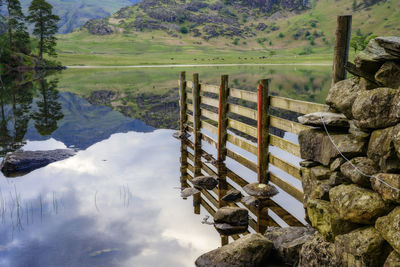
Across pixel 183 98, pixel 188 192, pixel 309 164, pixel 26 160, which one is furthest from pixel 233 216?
pixel 183 98

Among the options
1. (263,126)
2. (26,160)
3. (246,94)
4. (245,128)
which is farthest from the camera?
(26,160)

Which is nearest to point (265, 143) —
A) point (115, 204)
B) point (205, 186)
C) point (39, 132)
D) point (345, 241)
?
point (205, 186)

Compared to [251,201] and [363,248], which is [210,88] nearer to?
[251,201]

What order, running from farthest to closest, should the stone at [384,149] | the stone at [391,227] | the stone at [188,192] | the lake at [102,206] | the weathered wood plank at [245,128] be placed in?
the weathered wood plank at [245,128], the stone at [188,192], the lake at [102,206], the stone at [384,149], the stone at [391,227]

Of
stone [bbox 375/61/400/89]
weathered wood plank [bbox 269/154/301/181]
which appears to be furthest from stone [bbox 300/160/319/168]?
stone [bbox 375/61/400/89]

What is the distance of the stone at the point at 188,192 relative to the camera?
11.1 m

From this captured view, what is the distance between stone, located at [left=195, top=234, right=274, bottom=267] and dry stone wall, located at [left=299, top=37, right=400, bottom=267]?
725mm

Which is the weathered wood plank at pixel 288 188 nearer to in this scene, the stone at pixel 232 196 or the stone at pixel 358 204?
the stone at pixel 232 196

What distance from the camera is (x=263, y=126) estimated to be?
10648mm

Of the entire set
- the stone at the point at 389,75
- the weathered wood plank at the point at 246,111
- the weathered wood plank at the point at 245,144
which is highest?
the stone at the point at 389,75

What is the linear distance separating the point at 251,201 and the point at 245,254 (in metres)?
3.53

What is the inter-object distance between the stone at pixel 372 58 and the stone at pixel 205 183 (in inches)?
260

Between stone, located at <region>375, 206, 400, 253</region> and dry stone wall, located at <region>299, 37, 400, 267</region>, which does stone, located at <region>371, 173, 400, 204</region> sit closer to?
dry stone wall, located at <region>299, 37, 400, 267</region>

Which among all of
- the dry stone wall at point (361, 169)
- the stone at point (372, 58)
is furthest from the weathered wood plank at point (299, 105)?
the stone at point (372, 58)
